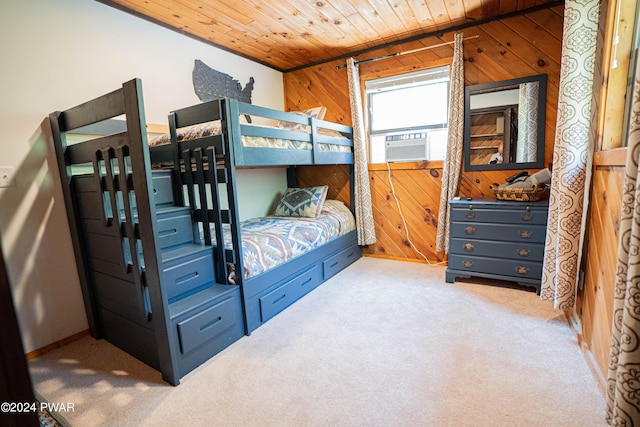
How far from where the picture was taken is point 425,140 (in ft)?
10.1

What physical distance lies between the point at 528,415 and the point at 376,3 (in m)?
2.69

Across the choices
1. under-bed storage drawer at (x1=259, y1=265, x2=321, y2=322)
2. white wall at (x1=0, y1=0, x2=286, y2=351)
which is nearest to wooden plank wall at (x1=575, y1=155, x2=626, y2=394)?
under-bed storage drawer at (x1=259, y1=265, x2=321, y2=322)

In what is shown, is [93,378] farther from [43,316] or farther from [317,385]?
[317,385]

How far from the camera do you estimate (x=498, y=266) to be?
96.7 inches

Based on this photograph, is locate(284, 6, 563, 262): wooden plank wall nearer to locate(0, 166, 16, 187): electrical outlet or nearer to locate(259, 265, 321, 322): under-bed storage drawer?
locate(259, 265, 321, 322): under-bed storage drawer

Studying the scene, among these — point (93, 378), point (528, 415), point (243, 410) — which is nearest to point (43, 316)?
point (93, 378)

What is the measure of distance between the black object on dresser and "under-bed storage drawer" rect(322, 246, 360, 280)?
992 mm

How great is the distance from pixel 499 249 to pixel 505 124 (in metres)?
1.13

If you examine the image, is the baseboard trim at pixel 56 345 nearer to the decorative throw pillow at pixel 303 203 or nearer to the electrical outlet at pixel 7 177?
the electrical outlet at pixel 7 177

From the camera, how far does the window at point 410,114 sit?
119 inches

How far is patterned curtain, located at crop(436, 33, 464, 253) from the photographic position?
2.72 m

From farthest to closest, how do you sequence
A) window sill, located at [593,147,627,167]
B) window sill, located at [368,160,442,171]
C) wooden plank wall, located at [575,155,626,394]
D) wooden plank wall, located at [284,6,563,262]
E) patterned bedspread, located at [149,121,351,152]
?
1. window sill, located at [368,160,442,171]
2. wooden plank wall, located at [284,6,563,262]
3. patterned bedspread, located at [149,121,351,152]
4. wooden plank wall, located at [575,155,626,394]
5. window sill, located at [593,147,627,167]

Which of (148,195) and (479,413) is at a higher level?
(148,195)

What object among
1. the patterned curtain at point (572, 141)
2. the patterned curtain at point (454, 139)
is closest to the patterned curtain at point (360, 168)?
the patterned curtain at point (454, 139)
